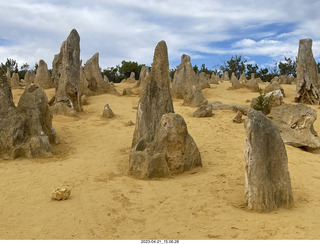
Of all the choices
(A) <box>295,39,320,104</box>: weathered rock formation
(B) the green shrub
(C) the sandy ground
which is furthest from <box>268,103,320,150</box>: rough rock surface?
(A) <box>295,39,320,104</box>: weathered rock formation

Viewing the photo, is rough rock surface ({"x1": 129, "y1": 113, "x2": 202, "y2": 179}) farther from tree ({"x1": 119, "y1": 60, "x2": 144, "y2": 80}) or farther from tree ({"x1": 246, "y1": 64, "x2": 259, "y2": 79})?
tree ({"x1": 246, "y1": 64, "x2": 259, "y2": 79})

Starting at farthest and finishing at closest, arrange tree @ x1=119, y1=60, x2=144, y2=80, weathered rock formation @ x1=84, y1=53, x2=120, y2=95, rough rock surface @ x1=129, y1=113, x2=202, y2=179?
1. tree @ x1=119, y1=60, x2=144, y2=80
2. weathered rock formation @ x1=84, y1=53, x2=120, y2=95
3. rough rock surface @ x1=129, y1=113, x2=202, y2=179

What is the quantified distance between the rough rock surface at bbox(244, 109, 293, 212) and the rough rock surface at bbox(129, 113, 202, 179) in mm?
1912

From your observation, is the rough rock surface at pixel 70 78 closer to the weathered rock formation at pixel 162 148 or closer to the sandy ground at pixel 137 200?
the sandy ground at pixel 137 200

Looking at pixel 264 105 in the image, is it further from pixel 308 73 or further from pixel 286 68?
pixel 286 68

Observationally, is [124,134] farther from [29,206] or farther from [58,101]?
[29,206]

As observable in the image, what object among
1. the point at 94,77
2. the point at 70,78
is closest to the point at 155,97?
the point at 70,78

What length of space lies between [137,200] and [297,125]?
5868 millimetres

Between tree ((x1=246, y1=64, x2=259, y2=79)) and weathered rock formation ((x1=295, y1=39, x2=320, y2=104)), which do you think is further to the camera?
tree ((x1=246, y1=64, x2=259, y2=79))

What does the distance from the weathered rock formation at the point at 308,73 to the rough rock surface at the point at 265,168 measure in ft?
38.7

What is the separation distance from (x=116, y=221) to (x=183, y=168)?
2.33 m

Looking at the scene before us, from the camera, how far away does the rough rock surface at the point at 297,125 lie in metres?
8.43

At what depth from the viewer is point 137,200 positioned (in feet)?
15.9

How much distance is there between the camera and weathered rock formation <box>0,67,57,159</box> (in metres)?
7.11
